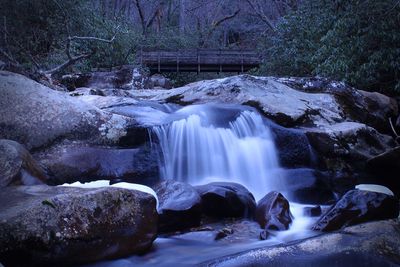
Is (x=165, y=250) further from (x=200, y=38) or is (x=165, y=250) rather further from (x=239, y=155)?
(x=200, y=38)

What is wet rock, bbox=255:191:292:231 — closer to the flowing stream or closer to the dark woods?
the flowing stream

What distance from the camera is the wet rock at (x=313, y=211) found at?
6.16 m

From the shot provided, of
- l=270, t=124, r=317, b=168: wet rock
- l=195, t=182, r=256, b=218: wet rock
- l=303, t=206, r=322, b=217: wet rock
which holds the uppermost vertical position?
l=270, t=124, r=317, b=168: wet rock

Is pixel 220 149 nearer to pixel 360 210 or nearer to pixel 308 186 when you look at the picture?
pixel 308 186

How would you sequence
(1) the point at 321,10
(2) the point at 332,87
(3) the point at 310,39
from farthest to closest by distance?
(3) the point at 310,39
(1) the point at 321,10
(2) the point at 332,87

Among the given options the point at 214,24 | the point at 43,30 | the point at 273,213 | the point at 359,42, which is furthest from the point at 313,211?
the point at 214,24

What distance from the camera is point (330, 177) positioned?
7.86 metres

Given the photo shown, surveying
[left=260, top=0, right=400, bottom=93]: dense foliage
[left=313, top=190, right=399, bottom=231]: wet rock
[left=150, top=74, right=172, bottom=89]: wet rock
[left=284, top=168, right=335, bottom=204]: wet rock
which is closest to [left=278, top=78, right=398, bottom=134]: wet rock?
[left=260, top=0, right=400, bottom=93]: dense foliage

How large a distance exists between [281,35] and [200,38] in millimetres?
14885

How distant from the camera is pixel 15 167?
506 centimetres

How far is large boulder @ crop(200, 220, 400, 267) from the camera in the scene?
3.72 metres

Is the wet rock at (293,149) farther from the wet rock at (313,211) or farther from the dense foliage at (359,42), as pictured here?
the dense foliage at (359,42)

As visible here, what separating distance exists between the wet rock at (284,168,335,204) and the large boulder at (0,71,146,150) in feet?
9.00

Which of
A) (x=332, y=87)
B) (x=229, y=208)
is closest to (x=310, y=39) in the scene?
(x=332, y=87)
